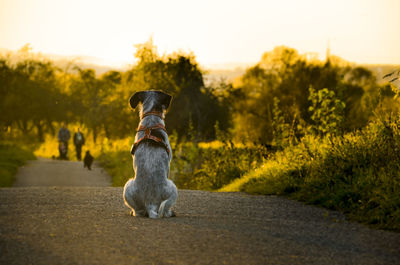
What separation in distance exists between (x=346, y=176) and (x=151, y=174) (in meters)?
4.38

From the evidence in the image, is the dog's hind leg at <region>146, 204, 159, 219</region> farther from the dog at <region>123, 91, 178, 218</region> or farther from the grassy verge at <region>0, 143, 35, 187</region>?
the grassy verge at <region>0, 143, 35, 187</region>

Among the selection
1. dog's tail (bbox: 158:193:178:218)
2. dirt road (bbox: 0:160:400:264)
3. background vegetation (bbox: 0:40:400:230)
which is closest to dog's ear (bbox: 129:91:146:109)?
dog's tail (bbox: 158:193:178:218)

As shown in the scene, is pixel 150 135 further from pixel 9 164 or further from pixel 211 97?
pixel 211 97

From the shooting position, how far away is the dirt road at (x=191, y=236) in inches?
221

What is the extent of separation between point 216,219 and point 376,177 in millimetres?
3316

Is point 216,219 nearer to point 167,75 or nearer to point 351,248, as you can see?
point 351,248

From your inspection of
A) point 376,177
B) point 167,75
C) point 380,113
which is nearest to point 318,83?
point 167,75

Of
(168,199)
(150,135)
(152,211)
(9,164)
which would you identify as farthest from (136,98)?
(9,164)

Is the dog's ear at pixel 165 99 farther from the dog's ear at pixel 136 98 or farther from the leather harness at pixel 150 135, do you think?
the dog's ear at pixel 136 98

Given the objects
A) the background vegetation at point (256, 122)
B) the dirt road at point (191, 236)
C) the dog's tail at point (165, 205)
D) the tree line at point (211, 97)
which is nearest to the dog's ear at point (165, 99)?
the dog's tail at point (165, 205)

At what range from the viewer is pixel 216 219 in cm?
791

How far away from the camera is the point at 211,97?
34.2m

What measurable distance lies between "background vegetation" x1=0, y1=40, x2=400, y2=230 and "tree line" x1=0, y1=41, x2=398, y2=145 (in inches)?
3.4

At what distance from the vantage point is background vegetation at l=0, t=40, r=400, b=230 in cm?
1027
